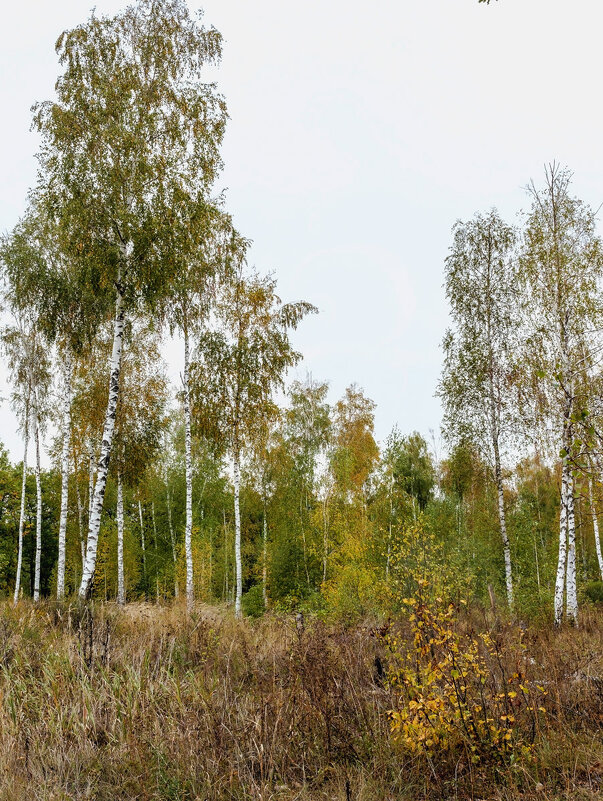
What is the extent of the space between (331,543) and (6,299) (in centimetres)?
1553

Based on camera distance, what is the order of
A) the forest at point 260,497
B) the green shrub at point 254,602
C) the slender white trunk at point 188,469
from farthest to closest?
the green shrub at point 254,602 → the slender white trunk at point 188,469 → the forest at point 260,497

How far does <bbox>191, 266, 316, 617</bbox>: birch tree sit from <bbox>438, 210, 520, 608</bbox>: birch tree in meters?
5.29

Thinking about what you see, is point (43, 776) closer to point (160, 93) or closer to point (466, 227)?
point (160, 93)

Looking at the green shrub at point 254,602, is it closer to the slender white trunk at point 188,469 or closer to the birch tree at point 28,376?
the slender white trunk at point 188,469

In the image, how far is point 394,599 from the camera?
1184 centimetres

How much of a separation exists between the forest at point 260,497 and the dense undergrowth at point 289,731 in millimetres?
32

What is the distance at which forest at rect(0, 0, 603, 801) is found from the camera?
4.02 metres

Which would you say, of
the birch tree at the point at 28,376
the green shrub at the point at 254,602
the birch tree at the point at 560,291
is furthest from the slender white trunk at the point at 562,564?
the birch tree at the point at 28,376

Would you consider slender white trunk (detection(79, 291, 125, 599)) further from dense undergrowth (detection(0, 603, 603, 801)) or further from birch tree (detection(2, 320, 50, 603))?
birch tree (detection(2, 320, 50, 603))

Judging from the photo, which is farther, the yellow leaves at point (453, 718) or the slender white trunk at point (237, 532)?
the slender white trunk at point (237, 532)

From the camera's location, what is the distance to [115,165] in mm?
11367

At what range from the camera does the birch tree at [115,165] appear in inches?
442

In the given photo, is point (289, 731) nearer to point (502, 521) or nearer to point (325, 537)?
point (502, 521)

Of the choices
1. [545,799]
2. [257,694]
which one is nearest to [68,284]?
[257,694]
